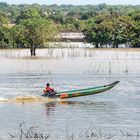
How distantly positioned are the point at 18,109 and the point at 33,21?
47.8 m

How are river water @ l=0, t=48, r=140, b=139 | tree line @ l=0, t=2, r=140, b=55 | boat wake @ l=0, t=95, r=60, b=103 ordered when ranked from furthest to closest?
tree line @ l=0, t=2, r=140, b=55 < boat wake @ l=0, t=95, r=60, b=103 < river water @ l=0, t=48, r=140, b=139

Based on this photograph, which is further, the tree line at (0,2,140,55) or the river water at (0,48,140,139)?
the tree line at (0,2,140,55)

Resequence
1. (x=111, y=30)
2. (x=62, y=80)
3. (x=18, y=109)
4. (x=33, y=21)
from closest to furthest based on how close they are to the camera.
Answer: (x=18, y=109) → (x=62, y=80) → (x=33, y=21) → (x=111, y=30)

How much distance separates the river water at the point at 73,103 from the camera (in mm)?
23688

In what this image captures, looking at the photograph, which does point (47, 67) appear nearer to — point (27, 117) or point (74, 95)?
point (74, 95)

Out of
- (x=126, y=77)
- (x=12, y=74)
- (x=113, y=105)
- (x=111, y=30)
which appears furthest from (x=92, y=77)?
(x=111, y=30)

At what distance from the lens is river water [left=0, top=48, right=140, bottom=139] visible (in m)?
23.7

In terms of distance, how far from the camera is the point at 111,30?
93125 millimetres

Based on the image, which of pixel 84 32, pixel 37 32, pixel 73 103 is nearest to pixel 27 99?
pixel 73 103

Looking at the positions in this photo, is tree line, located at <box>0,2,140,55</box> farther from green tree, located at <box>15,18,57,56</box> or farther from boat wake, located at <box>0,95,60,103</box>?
boat wake, located at <box>0,95,60,103</box>

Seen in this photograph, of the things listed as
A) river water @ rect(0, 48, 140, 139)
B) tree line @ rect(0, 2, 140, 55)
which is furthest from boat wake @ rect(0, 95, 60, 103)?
tree line @ rect(0, 2, 140, 55)

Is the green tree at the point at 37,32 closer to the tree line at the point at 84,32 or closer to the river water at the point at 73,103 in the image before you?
the tree line at the point at 84,32

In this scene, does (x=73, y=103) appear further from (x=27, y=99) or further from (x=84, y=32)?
(x=84, y=32)

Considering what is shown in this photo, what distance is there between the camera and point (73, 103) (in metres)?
32.0
